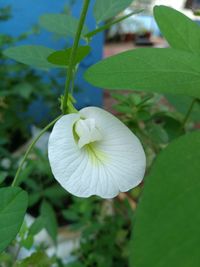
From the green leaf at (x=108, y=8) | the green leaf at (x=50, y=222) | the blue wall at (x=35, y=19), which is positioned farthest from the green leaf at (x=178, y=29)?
the blue wall at (x=35, y=19)

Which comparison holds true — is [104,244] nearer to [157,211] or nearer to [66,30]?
[66,30]

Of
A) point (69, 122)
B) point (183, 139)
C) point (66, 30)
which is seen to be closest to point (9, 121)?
point (66, 30)

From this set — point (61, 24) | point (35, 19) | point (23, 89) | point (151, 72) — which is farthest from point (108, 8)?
point (35, 19)

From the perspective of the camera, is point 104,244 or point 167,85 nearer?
point 167,85

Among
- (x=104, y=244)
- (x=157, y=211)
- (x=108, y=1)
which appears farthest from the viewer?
(x=104, y=244)

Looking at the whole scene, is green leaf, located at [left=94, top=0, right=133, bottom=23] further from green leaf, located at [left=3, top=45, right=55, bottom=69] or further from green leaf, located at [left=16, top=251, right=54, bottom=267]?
green leaf, located at [left=16, top=251, right=54, bottom=267]

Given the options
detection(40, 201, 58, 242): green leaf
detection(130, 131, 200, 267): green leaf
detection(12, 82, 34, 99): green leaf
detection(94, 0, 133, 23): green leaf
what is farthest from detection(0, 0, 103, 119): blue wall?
detection(130, 131, 200, 267): green leaf

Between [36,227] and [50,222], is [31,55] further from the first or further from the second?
[50,222]
